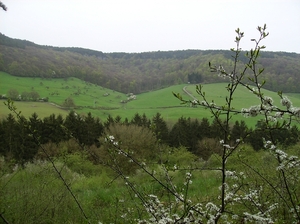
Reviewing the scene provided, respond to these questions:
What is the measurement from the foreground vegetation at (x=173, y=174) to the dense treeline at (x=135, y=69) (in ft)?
219

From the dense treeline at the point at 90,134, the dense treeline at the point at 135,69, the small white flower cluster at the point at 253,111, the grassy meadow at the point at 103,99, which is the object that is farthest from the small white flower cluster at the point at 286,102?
the dense treeline at the point at 135,69

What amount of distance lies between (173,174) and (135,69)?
14424cm

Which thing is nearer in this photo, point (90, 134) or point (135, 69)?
point (90, 134)

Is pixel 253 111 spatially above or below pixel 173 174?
above

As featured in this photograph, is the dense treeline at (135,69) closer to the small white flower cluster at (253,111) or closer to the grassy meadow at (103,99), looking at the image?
the grassy meadow at (103,99)

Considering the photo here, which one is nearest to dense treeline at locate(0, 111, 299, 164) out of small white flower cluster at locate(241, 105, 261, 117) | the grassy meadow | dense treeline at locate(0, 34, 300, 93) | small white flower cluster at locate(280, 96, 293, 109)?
small white flower cluster at locate(241, 105, 261, 117)

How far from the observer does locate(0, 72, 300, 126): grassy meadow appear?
236 feet

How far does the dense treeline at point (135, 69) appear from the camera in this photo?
98750 millimetres

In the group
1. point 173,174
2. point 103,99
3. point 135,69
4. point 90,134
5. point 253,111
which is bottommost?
point 103,99

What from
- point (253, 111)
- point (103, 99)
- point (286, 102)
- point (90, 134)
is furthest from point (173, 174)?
point (103, 99)

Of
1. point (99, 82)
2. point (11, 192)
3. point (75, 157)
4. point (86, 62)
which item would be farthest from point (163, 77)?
point (11, 192)

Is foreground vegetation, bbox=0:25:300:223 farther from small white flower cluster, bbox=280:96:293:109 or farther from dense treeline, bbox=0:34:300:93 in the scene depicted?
dense treeline, bbox=0:34:300:93

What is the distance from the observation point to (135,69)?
153375 millimetres

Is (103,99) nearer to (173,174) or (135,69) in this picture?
(135,69)
